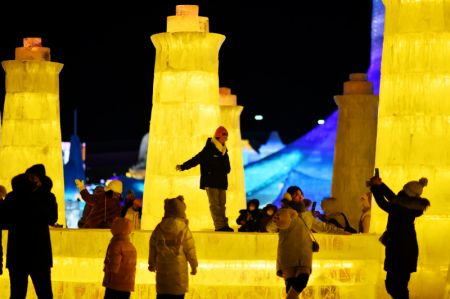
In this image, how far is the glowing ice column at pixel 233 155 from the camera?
2466 centimetres

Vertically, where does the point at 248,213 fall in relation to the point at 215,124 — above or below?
below

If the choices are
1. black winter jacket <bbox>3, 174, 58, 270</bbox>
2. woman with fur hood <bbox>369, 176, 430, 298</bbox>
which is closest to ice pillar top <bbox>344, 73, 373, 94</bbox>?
woman with fur hood <bbox>369, 176, 430, 298</bbox>

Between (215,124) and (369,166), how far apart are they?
892 cm

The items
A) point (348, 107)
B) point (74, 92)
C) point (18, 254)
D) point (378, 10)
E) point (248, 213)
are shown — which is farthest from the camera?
point (74, 92)

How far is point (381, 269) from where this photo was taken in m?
17.1

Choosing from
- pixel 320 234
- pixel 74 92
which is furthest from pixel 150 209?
pixel 74 92

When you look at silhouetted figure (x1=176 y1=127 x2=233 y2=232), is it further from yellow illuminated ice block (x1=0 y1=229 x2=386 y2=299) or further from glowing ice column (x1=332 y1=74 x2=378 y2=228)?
glowing ice column (x1=332 y1=74 x2=378 y2=228)

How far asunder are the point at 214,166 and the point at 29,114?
6730 mm

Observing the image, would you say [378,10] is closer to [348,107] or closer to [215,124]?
[348,107]

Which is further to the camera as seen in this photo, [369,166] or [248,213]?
[369,166]

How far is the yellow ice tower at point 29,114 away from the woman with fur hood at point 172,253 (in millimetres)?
10232

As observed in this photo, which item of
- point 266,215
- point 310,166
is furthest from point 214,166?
point 310,166

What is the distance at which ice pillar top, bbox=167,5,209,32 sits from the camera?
19.8 meters

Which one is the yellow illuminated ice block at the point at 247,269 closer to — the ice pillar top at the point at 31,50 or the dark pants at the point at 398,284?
the dark pants at the point at 398,284
